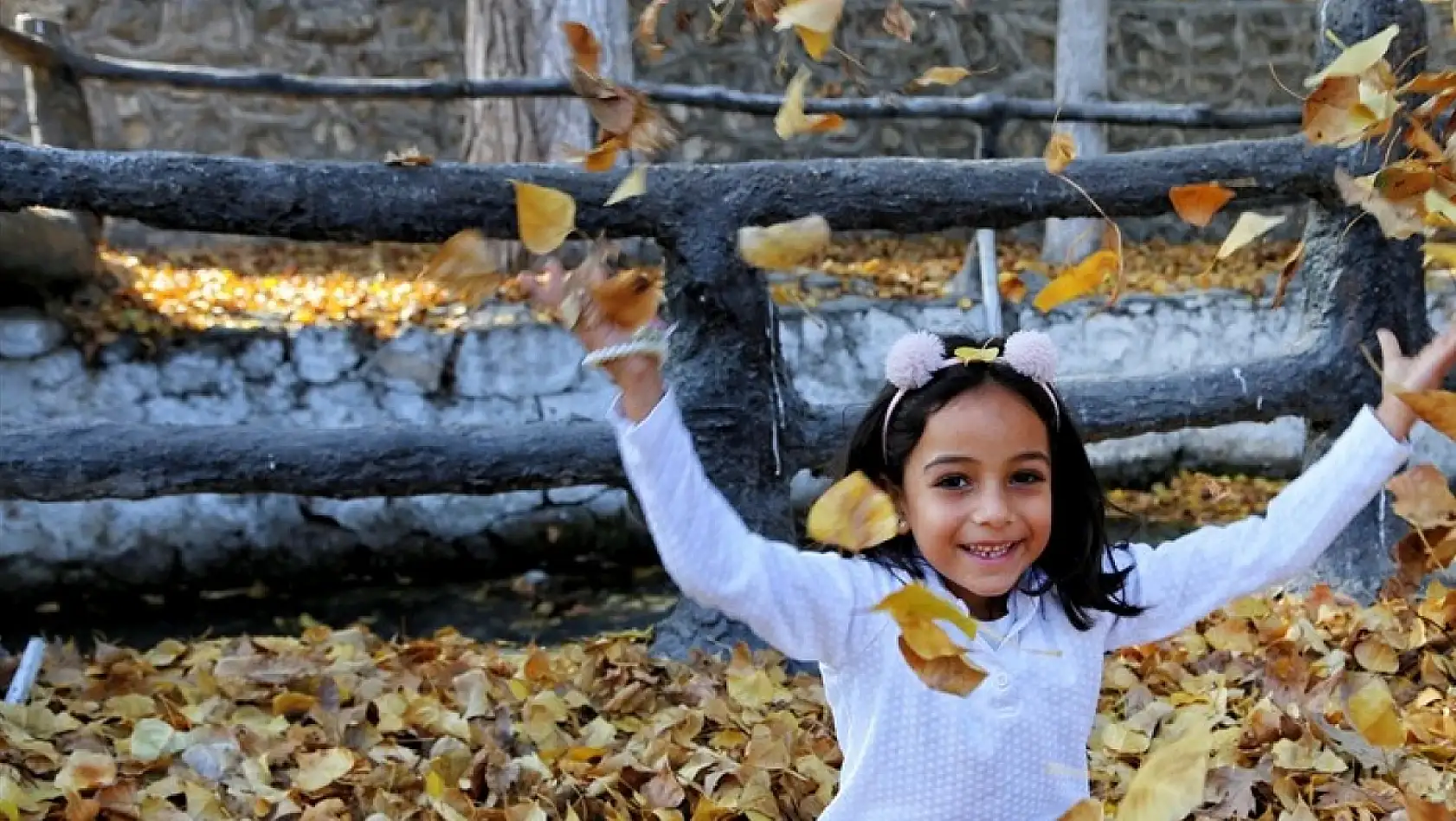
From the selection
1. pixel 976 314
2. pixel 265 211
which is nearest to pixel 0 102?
pixel 976 314

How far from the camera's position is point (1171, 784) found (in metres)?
1.14

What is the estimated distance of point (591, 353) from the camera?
115 cm

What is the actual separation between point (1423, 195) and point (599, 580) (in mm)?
2889

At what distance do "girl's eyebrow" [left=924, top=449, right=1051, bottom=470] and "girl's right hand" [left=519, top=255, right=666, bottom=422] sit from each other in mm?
292

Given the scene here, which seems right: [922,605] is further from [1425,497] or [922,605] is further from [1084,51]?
[1084,51]

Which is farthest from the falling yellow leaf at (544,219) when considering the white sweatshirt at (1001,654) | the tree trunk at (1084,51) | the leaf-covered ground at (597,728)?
the tree trunk at (1084,51)

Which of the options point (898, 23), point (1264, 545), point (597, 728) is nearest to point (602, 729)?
point (597, 728)

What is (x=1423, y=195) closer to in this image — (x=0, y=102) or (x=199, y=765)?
(x=199, y=765)

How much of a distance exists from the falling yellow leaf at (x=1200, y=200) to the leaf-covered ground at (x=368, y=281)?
1468 mm

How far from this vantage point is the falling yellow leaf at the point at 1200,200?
1885 millimetres

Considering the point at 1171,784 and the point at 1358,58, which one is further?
the point at 1358,58

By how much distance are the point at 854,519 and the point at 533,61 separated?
3990mm

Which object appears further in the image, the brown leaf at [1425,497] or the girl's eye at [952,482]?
the brown leaf at [1425,497]

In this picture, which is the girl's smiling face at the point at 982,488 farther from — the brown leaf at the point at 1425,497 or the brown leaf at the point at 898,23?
the brown leaf at the point at 898,23
